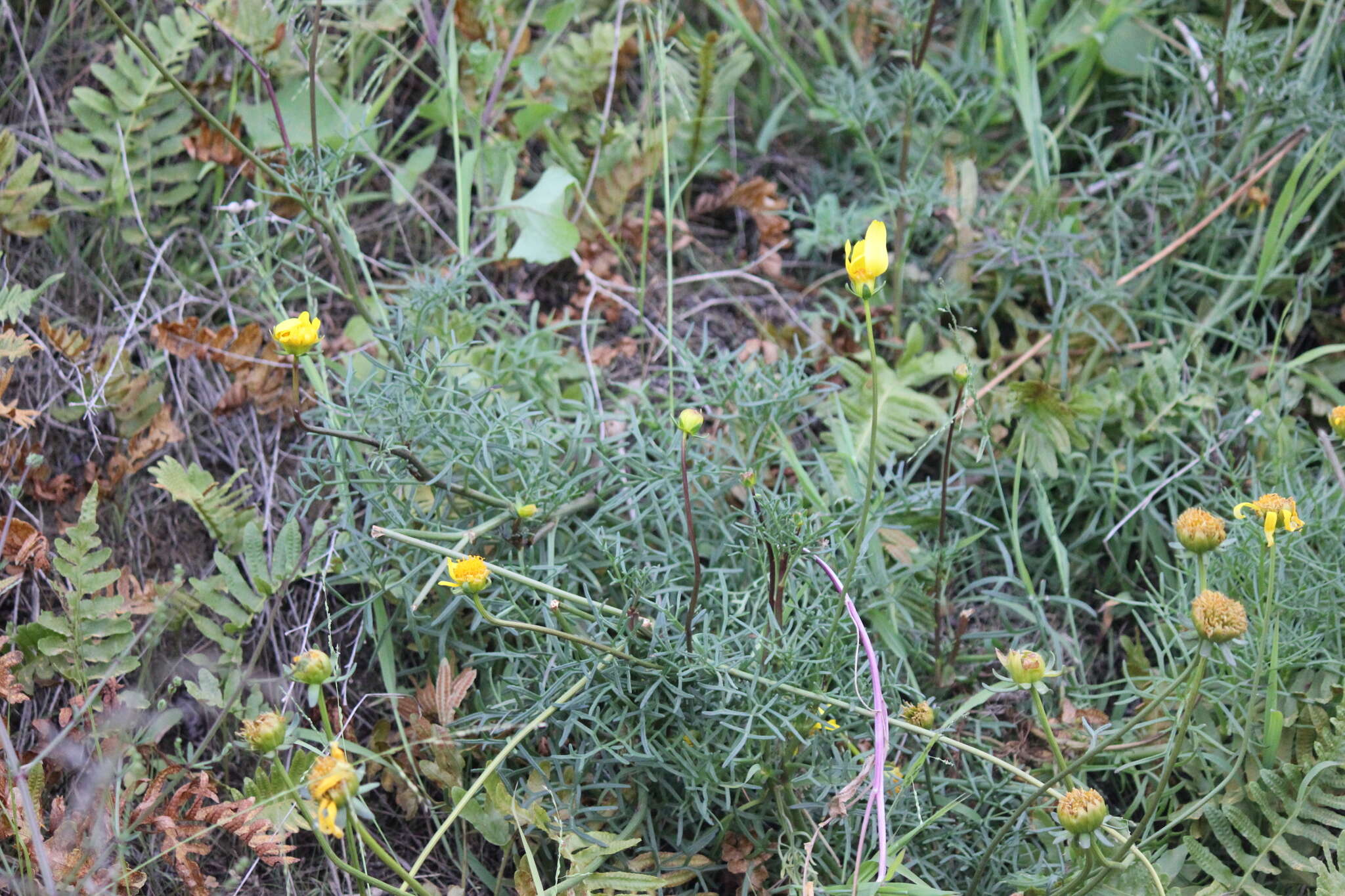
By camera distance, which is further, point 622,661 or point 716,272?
point 716,272

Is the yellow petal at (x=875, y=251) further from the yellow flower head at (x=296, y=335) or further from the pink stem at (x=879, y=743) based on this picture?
the yellow flower head at (x=296, y=335)

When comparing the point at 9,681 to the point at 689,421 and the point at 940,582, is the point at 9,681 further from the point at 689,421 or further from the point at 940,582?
the point at 940,582

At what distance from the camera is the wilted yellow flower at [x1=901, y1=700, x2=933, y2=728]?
1.41m

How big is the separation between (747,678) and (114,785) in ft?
3.10

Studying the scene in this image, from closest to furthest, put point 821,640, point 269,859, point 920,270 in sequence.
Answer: point 269,859
point 821,640
point 920,270

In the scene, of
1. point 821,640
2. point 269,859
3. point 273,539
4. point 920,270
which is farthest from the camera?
point 920,270

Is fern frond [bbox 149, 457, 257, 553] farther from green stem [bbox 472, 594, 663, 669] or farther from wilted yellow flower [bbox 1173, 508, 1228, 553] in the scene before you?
wilted yellow flower [bbox 1173, 508, 1228, 553]

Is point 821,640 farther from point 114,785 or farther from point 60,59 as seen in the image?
point 60,59

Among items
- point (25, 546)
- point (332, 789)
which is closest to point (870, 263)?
point (332, 789)

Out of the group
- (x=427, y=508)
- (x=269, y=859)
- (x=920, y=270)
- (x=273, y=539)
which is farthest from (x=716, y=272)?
(x=269, y=859)

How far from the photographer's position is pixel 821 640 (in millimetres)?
1566

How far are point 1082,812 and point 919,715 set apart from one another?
0.31 m

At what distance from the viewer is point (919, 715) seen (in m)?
1.41

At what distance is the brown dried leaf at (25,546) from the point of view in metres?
1.66
